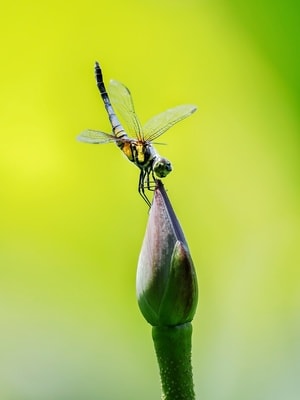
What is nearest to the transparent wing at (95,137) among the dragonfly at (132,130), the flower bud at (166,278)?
the dragonfly at (132,130)

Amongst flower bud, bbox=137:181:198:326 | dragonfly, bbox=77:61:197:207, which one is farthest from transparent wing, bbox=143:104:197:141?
flower bud, bbox=137:181:198:326

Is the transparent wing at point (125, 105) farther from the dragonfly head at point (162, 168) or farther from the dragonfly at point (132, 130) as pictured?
the dragonfly head at point (162, 168)

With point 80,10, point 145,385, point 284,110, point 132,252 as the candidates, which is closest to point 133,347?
point 145,385

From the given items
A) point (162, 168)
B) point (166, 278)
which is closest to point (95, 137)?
A: point (162, 168)

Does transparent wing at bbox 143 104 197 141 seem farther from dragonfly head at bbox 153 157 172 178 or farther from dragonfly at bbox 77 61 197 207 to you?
dragonfly head at bbox 153 157 172 178

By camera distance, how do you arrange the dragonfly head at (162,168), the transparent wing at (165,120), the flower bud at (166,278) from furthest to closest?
the transparent wing at (165,120) < the dragonfly head at (162,168) < the flower bud at (166,278)

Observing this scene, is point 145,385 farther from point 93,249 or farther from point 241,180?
point 241,180

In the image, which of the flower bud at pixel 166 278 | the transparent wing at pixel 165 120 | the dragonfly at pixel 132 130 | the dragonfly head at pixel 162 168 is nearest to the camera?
the flower bud at pixel 166 278
